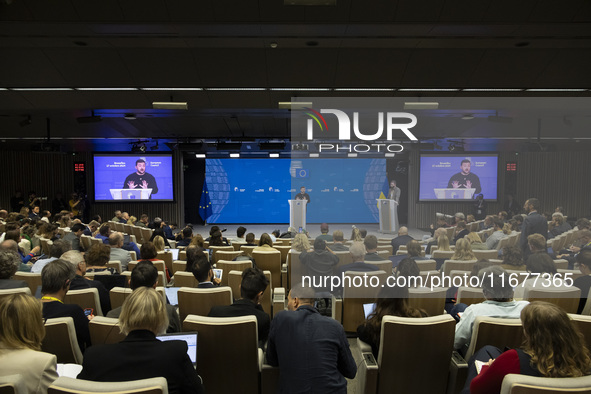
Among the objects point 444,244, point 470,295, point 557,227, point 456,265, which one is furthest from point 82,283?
point 557,227

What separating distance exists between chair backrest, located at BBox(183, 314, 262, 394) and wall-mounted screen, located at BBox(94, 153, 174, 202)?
45.2 ft

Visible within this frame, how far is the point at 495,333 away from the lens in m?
2.46

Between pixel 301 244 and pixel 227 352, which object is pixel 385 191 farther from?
pixel 227 352

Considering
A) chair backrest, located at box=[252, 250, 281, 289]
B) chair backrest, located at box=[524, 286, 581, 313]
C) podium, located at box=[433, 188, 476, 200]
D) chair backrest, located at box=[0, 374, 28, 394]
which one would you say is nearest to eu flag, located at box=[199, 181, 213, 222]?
podium, located at box=[433, 188, 476, 200]

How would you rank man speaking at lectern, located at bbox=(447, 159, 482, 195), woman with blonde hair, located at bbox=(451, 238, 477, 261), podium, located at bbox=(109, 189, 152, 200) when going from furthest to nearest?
podium, located at bbox=(109, 189, 152, 200)
man speaking at lectern, located at bbox=(447, 159, 482, 195)
woman with blonde hair, located at bbox=(451, 238, 477, 261)

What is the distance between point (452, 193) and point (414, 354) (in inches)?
324

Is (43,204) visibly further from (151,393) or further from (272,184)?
(151,393)

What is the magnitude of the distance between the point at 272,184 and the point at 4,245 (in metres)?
12.5

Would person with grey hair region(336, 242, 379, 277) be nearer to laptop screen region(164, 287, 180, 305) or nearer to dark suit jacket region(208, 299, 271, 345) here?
dark suit jacket region(208, 299, 271, 345)

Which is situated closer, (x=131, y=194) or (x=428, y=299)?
(x=428, y=299)

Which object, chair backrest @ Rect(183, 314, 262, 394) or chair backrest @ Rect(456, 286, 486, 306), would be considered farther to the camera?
chair backrest @ Rect(456, 286, 486, 306)

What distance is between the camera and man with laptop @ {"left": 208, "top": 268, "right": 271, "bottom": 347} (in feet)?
9.11

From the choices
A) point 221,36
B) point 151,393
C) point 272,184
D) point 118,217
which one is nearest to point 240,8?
point 221,36

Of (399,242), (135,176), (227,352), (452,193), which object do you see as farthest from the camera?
(135,176)
